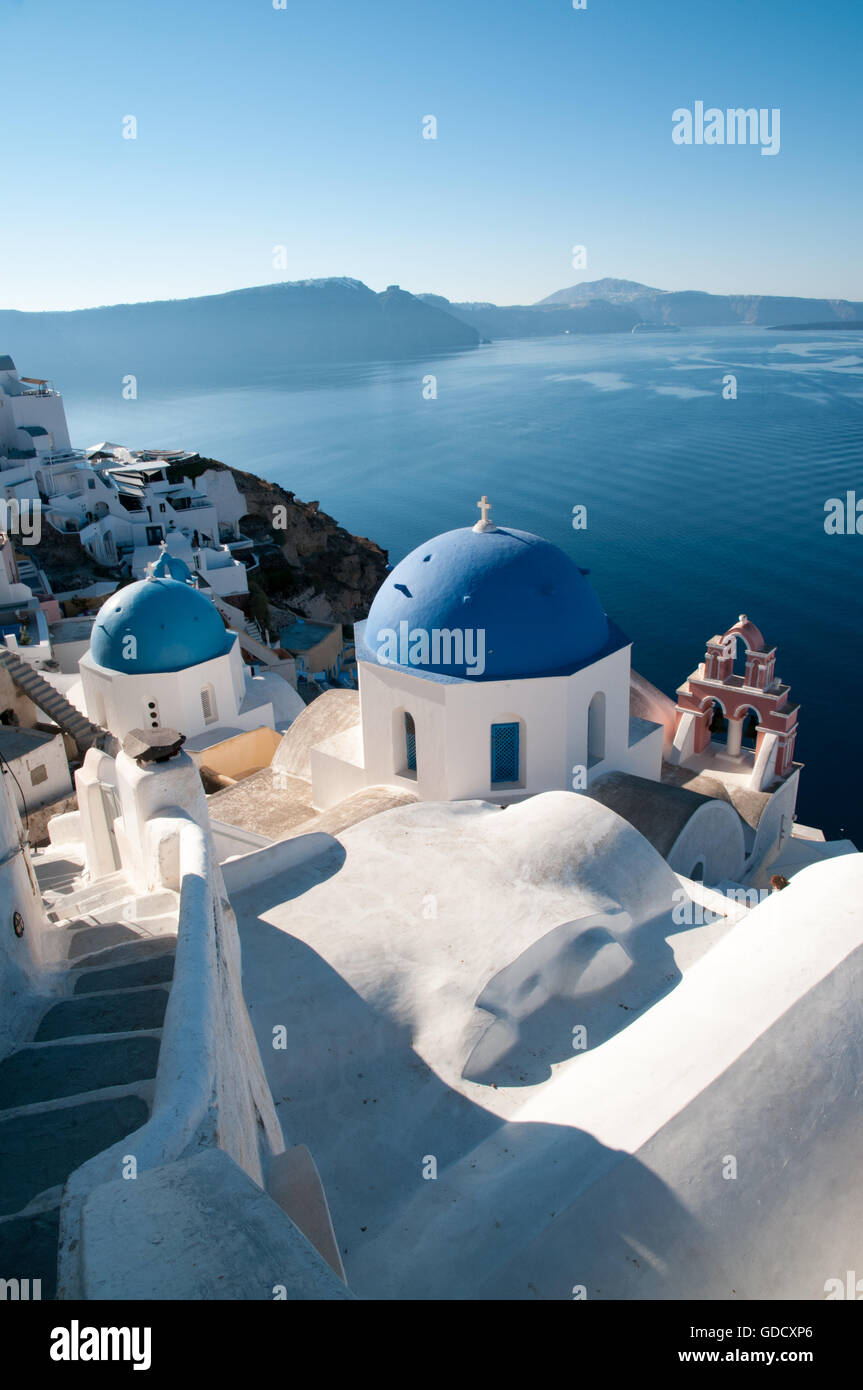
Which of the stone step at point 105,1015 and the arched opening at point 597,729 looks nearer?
the stone step at point 105,1015

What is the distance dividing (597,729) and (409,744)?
8.29ft

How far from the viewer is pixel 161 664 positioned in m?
16.7

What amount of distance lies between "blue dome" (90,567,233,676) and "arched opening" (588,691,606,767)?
8.18 meters

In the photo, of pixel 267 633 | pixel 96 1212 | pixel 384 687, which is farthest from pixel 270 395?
pixel 96 1212

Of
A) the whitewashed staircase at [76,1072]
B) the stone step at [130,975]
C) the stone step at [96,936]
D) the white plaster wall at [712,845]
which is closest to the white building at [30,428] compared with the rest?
the white plaster wall at [712,845]

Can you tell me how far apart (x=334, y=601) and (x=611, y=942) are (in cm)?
4132

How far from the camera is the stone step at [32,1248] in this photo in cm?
322

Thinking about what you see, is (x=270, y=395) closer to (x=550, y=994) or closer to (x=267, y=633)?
(x=267, y=633)

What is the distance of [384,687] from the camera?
38.3 feet

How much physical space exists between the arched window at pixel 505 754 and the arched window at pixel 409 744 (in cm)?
111

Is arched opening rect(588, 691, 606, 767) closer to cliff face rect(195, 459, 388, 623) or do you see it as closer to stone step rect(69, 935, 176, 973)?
stone step rect(69, 935, 176, 973)

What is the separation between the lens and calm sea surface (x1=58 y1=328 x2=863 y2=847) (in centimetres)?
3869

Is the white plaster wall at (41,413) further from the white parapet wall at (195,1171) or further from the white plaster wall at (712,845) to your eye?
the white parapet wall at (195,1171)

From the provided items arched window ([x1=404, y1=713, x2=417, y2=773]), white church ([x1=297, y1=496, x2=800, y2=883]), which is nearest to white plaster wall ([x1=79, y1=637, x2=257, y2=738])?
white church ([x1=297, y1=496, x2=800, y2=883])
